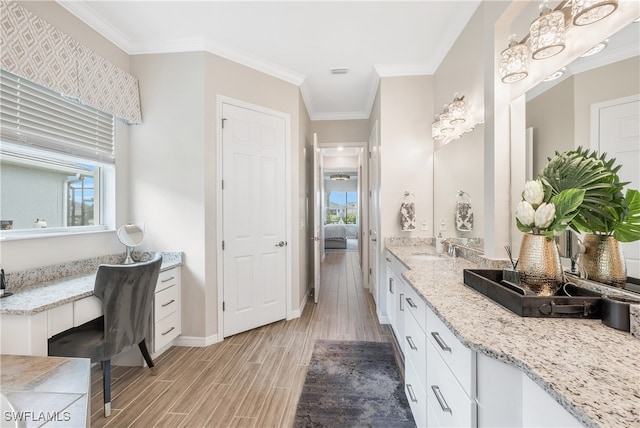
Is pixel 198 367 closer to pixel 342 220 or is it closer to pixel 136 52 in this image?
pixel 136 52

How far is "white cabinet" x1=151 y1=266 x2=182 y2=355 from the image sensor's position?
2076mm

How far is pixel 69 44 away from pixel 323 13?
1.90 metres

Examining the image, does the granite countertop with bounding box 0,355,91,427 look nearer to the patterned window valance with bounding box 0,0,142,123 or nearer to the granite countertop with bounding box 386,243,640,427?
the granite countertop with bounding box 386,243,640,427

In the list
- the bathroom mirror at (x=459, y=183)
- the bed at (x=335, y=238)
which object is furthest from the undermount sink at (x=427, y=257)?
the bed at (x=335, y=238)

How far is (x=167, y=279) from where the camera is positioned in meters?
2.20

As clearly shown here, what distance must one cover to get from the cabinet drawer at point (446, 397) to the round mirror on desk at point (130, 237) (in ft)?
7.74

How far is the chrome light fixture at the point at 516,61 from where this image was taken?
54.5 inches

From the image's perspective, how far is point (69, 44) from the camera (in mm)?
1866

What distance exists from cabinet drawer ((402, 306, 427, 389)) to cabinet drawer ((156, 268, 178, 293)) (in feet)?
6.31

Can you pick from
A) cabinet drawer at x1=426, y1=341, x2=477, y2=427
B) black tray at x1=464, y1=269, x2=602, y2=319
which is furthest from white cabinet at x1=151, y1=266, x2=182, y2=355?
black tray at x1=464, y1=269, x2=602, y2=319

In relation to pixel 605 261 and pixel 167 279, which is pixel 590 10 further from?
pixel 167 279

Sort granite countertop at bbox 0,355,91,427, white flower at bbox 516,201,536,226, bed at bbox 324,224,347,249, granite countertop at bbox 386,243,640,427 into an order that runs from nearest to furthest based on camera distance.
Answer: granite countertop at bbox 386,243,640,427 → granite countertop at bbox 0,355,91,427 → white flower at bbox 516,201,536,226 → bed at bbox 324,224,347,249

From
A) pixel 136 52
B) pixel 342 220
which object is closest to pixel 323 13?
pixel 136 52

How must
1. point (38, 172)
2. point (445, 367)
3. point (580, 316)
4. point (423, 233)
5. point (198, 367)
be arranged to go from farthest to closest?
point (423, 233), point (198, 367), point (38, 172), point (445, 367), point (580, 316)
